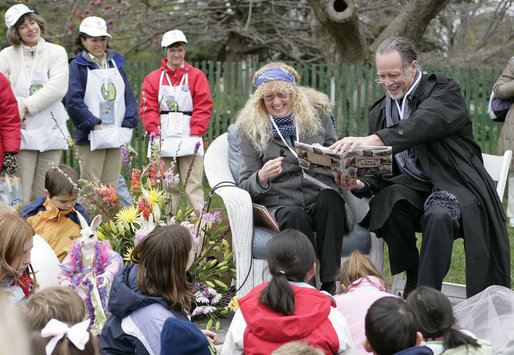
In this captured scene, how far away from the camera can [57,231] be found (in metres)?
4.49

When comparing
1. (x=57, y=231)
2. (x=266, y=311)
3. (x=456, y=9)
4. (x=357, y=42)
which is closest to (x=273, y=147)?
(x=57, y=231)

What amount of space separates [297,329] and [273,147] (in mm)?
2108

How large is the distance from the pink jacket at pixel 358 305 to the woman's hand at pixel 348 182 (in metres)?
1.00

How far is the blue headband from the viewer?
4.78 metres

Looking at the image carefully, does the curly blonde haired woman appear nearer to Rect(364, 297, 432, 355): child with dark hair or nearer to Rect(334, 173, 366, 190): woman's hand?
Rect(334, 173, 366, 190): woman's hand

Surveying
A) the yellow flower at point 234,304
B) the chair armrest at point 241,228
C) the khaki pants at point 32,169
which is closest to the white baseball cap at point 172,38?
the khaki pants at point 32,169

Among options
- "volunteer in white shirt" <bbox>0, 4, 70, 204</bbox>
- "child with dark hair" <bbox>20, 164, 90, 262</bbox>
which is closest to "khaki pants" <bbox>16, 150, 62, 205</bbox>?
"volunteer in white shirt" <bbox>0, 4, 70, 204</bbox>

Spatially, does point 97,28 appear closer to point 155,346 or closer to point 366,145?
point 366,145

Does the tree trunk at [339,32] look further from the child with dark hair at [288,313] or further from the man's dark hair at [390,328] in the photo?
the man's dark hair at [390,328]

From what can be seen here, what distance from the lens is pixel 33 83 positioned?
6.36 meters

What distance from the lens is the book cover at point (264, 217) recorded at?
4.46 m

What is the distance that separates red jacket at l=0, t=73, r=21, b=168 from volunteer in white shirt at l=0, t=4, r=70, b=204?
2.07 ft

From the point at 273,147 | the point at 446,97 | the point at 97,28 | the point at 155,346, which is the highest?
the point at 97,28

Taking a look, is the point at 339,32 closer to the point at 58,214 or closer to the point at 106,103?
the point at 106,103
